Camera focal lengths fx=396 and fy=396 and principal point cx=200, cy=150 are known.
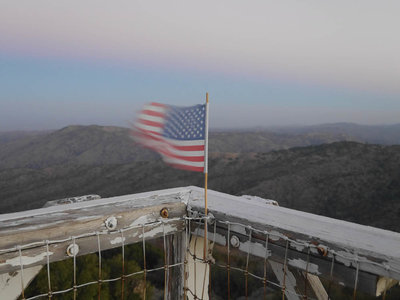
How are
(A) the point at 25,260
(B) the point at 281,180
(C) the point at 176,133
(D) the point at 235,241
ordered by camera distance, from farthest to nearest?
1. (B) the point at 281,180
2. (C) the point at 176,133
3. (D) the point at 235,241
4. (A) the point at 25,260

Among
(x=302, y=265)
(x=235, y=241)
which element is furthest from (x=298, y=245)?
(x=235, y=241)

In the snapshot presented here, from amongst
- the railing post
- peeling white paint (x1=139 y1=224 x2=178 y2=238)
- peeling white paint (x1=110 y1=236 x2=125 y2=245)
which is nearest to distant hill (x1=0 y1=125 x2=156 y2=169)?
the railing post

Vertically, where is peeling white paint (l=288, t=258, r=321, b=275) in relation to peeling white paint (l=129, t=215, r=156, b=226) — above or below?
below

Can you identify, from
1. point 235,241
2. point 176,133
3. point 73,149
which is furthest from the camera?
point 73,149

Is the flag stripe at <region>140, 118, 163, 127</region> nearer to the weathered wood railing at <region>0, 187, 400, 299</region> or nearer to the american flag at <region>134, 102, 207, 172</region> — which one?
the american flag at <region>134, 102, 207, 172</region>

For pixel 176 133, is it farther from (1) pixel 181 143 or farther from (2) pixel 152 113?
(2) pixel 152 113

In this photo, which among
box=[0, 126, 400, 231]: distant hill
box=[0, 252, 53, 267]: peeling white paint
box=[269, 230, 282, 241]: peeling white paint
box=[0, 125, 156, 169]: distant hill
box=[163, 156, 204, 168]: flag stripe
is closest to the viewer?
box=[0, 252, 53, 267]: peeling white paint

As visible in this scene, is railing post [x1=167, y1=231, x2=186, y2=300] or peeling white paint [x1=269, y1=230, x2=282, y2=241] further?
railing post [x1=167, y1=231, x2=186, y2=300]

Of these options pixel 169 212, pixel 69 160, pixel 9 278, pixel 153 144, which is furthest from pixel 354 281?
pixel 69 160
